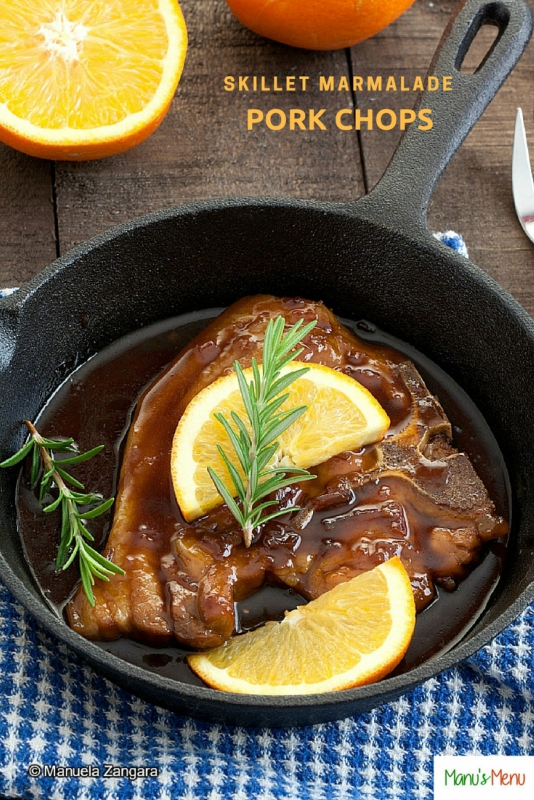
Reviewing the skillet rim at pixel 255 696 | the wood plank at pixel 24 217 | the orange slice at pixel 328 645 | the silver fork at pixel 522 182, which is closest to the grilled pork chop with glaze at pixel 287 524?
the orange slice at pixel 328 645

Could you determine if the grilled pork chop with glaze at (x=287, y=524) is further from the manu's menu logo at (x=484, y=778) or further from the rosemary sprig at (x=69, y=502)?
the manu's menu logo at (x=484, y=778)

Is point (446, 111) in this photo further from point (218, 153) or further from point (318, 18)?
point (218, 153)

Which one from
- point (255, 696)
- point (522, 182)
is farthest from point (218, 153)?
point (255, 696)

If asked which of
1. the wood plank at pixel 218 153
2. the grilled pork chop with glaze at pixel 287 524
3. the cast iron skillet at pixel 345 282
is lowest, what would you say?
the grilled pork chop with glaze at pixel 287 524

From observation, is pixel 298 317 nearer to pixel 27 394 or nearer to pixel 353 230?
pixel 353 230

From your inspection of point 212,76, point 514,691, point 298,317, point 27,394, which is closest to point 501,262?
point 298,317
